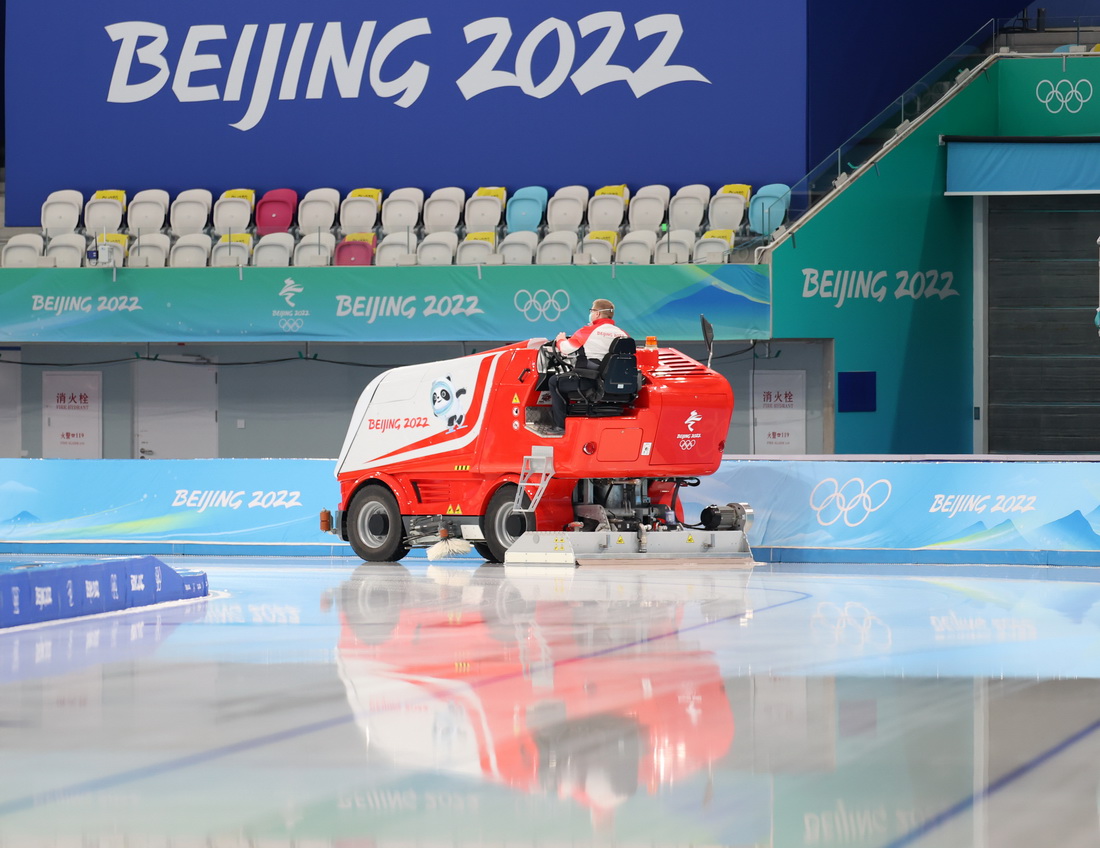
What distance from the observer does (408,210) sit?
22.8 m

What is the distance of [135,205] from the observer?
23578mm

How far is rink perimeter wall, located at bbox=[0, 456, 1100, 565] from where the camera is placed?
12.9m

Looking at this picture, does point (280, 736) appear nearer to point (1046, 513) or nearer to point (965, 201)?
point (1046, 513)

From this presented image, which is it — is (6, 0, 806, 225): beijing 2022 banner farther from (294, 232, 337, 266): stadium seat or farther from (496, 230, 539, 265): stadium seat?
(294, 232, 337, 266): stadium seat

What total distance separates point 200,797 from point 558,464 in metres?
8.74

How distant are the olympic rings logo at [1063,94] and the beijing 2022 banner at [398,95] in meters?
3.61

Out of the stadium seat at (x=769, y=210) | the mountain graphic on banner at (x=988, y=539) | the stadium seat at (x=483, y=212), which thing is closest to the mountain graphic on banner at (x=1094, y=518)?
the mountain graphic on banner at (x=988, y=539)

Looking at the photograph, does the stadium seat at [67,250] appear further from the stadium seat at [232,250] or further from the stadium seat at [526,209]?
the stadium seat at [526,209]

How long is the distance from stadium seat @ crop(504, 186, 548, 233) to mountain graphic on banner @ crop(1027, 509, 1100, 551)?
11126mm

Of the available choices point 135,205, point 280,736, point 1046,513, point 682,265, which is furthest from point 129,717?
point 135,205

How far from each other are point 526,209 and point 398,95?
3.59 meters

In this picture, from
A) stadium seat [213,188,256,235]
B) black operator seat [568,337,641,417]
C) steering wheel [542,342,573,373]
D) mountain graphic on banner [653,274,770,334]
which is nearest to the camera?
black operator seat [568,337,641,417]

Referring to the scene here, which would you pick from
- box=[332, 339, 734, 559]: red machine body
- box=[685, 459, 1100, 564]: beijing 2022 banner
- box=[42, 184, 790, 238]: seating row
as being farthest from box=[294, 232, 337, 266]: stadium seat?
box=[685, 459, 1100, 564]: beijing 2022 banner

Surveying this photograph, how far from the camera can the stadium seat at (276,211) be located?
76.5 feet
